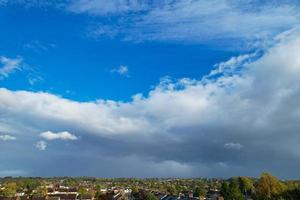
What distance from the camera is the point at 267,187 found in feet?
363

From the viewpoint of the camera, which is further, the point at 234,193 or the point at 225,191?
the point at 225,191

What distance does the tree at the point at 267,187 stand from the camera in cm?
10888

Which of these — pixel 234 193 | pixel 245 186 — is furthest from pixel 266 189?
pixel 245 186

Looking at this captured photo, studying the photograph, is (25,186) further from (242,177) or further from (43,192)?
(242,177)

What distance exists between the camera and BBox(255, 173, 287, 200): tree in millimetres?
108875

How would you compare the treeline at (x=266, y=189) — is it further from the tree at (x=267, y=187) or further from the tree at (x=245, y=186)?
the tree at (x=245, y=186)

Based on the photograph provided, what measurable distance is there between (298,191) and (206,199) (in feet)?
230

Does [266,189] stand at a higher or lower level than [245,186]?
lower

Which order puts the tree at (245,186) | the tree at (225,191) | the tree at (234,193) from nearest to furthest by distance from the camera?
1. the tree at (234,193)
2. the tree at (225,191)
3. the tree at (245,186)

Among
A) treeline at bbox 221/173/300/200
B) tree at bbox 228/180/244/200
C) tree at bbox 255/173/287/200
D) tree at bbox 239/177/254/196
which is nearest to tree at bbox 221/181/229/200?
treeline at bbox 221/173/300/200

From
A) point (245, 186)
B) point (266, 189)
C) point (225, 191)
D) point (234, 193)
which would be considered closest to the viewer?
point (266, 189)

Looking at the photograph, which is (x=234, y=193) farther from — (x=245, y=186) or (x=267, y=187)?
(x=245, y=186)

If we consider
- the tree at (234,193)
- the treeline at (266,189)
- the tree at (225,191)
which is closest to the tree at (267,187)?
the treeline at (266,189)

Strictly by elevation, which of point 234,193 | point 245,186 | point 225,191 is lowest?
point 234,193
